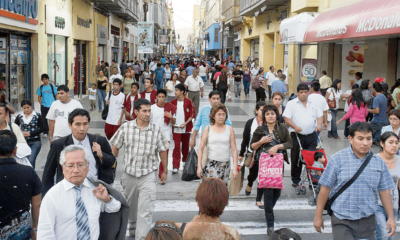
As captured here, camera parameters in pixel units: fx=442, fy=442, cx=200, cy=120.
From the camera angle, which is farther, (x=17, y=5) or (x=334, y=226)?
(x=17, y=5)

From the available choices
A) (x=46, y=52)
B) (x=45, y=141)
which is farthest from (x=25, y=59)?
(x=45, y=141)

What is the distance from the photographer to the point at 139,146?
5.43 metres

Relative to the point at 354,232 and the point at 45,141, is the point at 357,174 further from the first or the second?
the point at 45,141

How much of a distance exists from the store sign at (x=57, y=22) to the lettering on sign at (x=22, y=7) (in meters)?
1.41

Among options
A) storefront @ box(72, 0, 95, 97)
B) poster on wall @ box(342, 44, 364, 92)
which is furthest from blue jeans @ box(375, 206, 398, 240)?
storefront @ box(72, 0, 95, 97)

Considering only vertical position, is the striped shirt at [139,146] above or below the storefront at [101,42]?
below

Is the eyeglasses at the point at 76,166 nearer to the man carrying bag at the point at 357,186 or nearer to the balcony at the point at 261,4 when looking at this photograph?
the man carrying bag at the point at 357,186

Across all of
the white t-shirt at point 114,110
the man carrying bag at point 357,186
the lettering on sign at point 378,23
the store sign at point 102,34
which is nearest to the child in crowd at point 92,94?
the white t-shirt at point 114,110

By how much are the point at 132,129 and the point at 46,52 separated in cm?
1361

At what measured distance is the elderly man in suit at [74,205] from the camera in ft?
10.1

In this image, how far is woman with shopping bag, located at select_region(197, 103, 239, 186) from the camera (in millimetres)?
5996

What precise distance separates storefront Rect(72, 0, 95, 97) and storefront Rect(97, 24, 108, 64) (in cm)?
163

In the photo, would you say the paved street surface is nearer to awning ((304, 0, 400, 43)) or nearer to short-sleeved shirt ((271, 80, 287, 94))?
awning ((304, 0, 400, 43))

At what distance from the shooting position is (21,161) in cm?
437
